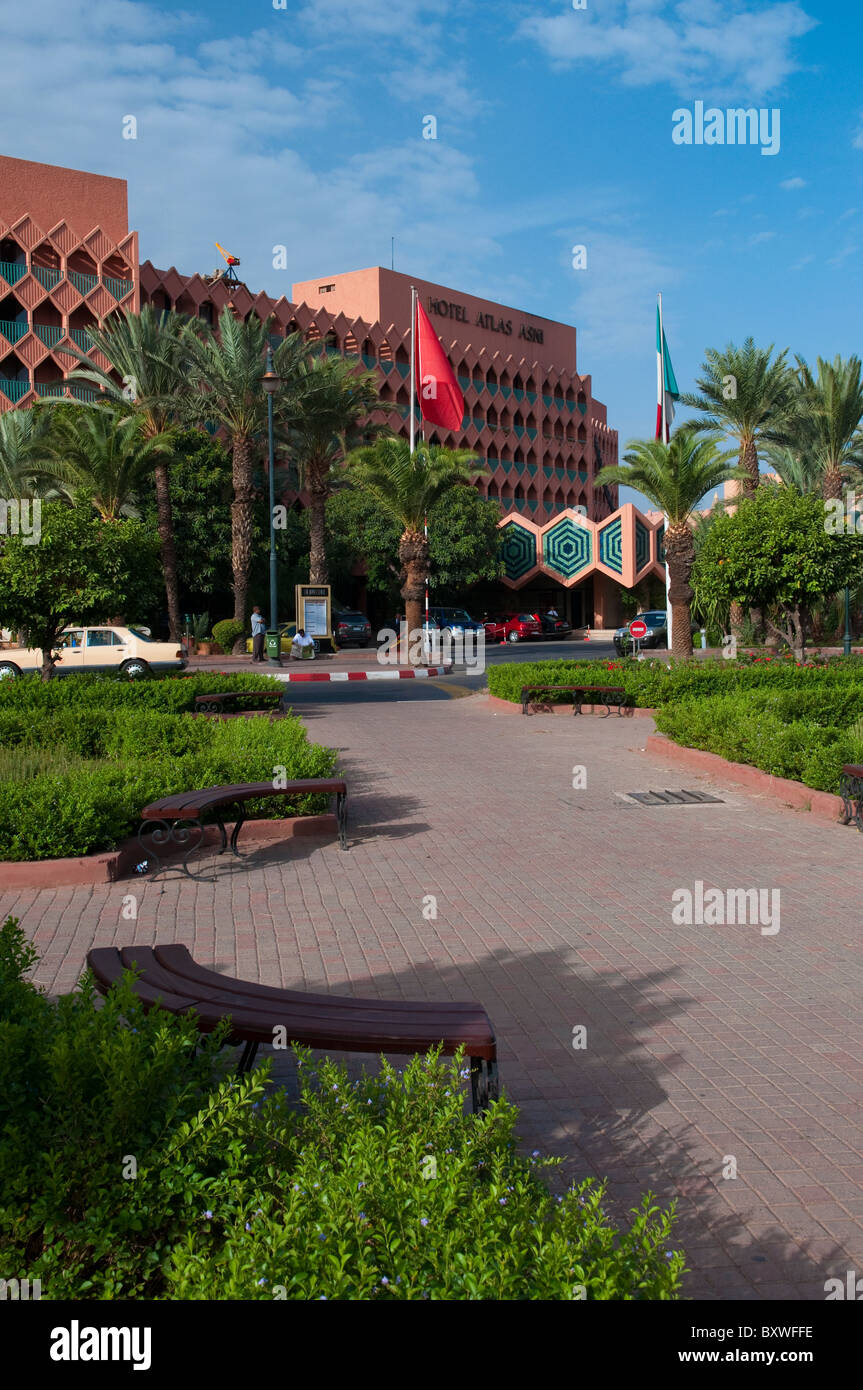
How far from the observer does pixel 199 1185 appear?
110 inches

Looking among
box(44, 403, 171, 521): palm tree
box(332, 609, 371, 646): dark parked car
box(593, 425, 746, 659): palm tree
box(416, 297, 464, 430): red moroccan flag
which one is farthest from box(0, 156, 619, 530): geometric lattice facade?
box(593, 425, 746, 659): palm tree

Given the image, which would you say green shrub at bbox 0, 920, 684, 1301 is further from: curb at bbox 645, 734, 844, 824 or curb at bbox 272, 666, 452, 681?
curb at bbox 272, 666, 452, 681

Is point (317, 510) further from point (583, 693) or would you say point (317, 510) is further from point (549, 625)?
point (583, 693)

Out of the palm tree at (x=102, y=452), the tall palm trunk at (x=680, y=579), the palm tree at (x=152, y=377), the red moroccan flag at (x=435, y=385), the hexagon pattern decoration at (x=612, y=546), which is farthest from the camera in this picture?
the hexagon pattern decoration at (x=612, y=546)

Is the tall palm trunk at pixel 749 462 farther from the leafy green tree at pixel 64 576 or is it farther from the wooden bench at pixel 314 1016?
the wooden bench at pixel 314 1016

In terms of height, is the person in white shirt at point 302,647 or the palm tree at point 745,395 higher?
the palm tree at point 745,395

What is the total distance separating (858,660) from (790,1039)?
16.6 metres

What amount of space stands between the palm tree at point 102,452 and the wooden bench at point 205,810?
2787 centimetres

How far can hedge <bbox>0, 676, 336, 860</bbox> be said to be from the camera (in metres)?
7.66

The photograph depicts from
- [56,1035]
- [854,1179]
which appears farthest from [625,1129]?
[56,1035]

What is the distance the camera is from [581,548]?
5753 cm

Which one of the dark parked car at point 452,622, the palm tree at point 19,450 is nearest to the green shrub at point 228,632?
the palm tree at point 19,450

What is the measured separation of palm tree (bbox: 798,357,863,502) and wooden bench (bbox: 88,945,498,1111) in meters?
36.2

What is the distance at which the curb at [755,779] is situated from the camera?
975 cm
